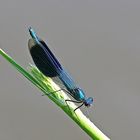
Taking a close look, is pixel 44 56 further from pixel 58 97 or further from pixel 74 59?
pixel 74 59

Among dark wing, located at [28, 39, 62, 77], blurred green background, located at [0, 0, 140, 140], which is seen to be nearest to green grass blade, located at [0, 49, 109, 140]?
dark wing, located at [28, 39, 62, 77]

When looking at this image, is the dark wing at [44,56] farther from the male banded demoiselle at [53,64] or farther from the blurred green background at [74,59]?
the blurred green background at [74,59]

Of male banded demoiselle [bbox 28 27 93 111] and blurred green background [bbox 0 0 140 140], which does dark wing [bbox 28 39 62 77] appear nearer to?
male banded demoiselle [bbox 28 27 93 111]

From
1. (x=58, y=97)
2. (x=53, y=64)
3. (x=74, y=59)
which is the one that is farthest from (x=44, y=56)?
(x=74, y=59)

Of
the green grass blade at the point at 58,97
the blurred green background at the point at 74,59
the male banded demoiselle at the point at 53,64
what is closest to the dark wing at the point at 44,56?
the male banded demoiselle at the point at 53,64

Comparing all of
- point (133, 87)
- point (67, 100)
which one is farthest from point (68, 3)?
point (67, 100)

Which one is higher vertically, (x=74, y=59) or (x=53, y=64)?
(x=74, y=59)

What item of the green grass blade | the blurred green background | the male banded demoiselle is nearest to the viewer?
the green grass blade
